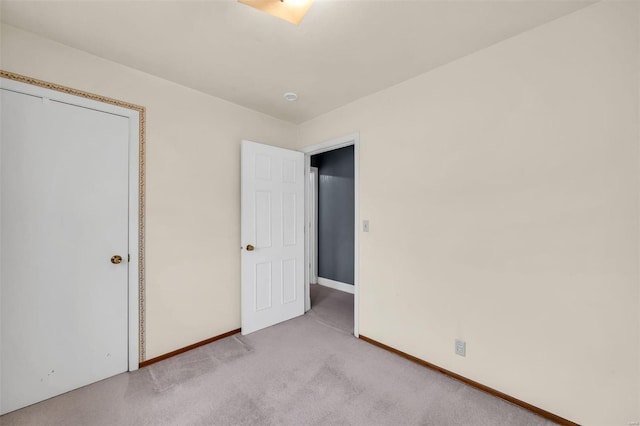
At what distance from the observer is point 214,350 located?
2.49m

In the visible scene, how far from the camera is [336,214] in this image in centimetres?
458

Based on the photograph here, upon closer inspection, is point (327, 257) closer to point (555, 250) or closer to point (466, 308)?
point (466, 308)

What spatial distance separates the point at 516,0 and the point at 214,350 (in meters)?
3.36

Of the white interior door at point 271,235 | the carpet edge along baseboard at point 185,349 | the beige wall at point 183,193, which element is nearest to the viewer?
the beige wall at point 183,193

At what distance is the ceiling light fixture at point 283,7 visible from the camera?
1459mm

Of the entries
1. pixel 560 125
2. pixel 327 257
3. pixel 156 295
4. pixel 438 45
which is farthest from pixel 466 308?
pixel 327 257

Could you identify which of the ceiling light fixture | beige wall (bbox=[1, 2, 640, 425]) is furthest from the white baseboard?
the ceiling light fixture

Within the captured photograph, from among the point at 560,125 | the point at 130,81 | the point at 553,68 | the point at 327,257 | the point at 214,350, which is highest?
the point at 130,81

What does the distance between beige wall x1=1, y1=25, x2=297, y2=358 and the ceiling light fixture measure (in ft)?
4.39

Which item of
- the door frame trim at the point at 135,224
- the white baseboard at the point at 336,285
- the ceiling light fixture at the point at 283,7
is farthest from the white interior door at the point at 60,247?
the white baseboard at the point at 336,285

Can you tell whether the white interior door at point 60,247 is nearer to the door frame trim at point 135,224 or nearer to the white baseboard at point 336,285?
the door frame trim at point 135,224

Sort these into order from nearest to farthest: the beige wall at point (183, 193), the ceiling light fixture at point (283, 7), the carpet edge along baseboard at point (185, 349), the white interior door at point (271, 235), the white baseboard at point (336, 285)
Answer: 1. the ceiling light fixture at point (283, 7)
2. the beige wall at point (183, 193)
3. the carpet edge along baseboard at point (185, 349)
4. the white interior door at point (271, 235)
5. the white baseboard at point (336, 285)

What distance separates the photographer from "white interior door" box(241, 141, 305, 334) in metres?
2.82

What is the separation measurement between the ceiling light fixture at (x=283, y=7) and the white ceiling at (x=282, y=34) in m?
0.08
